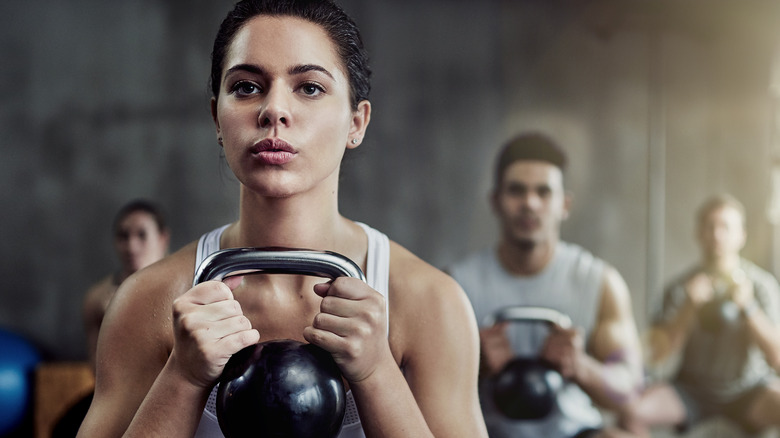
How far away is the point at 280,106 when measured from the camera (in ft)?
2.92

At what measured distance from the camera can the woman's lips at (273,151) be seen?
883 mm

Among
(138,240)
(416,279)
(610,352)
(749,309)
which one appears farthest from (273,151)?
(749,309)

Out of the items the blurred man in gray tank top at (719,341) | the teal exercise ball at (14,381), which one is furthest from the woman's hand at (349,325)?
the teal exercise ball at (14,381)

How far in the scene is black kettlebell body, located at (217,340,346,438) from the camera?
2.64 feet

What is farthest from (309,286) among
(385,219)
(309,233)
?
(385,219)

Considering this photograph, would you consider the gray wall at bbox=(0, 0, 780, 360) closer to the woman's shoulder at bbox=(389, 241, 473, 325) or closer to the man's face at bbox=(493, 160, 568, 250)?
the man's face at bbox=(493, 160, 568, 250)

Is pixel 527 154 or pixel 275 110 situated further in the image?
pixel 527 154

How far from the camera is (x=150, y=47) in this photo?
4359mm

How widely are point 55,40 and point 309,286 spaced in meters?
3.95

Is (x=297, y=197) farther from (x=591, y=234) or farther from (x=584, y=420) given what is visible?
(x=591, y=234)

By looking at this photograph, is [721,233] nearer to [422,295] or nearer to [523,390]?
[523,390]

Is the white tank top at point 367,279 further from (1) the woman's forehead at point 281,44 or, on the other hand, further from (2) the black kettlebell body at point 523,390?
(2) the black kettlebell body at point 523,390

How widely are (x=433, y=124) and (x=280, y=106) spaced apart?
3.60 m

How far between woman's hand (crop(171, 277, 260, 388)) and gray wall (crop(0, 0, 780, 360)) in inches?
137
